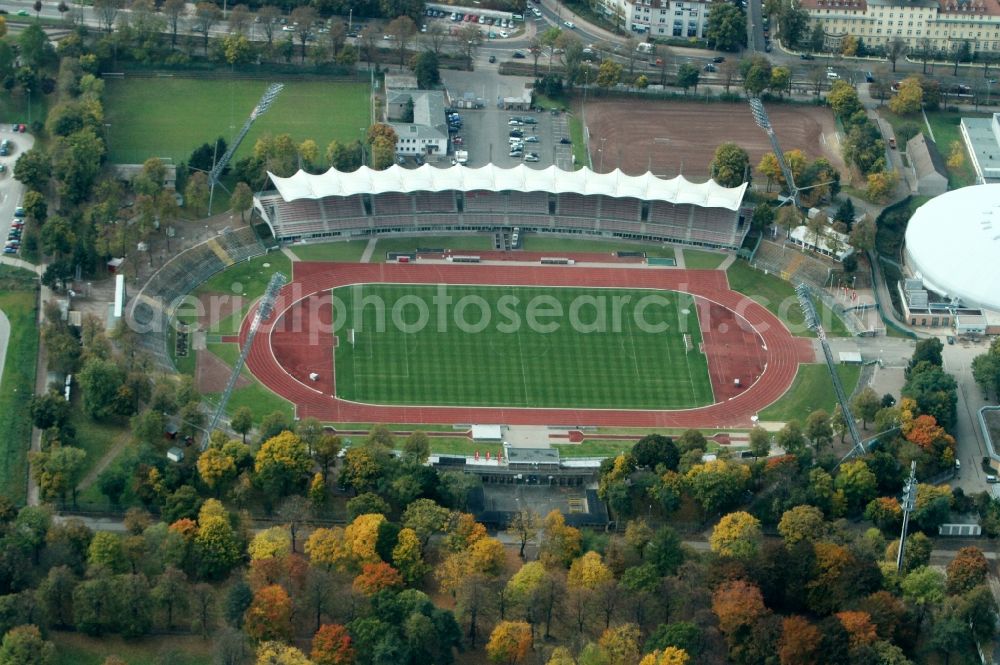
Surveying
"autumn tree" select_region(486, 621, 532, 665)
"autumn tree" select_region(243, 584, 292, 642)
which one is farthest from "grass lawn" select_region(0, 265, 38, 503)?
"autumn tree" select_region(486, 621, 532, 665)

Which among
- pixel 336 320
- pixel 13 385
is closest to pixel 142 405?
pixel 13 385

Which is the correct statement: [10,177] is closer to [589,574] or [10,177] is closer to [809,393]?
[589,574]

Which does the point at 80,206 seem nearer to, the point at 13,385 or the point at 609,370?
the point at 13,385

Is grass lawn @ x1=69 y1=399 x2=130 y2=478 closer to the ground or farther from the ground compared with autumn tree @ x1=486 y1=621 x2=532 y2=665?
farther from the ground

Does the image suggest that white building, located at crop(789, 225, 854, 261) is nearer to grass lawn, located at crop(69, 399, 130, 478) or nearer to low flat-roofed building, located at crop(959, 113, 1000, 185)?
low flat-roofed building, located at crop(959, 113, 1000, 185)

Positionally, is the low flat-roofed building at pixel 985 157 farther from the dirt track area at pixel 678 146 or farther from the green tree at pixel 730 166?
the green tree at pixel 730 166

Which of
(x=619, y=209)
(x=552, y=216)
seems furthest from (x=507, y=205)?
(x=619, y=209)
